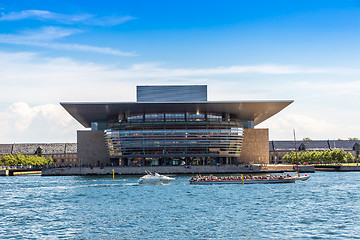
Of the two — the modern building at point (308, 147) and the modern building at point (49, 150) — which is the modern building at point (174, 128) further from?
the modern building at point (49, 150)

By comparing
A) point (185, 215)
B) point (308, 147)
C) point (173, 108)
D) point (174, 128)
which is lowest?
point (185, 215)

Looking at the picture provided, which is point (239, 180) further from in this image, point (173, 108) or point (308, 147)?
point (308, 147)

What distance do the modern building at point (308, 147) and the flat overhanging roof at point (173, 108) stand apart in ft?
224

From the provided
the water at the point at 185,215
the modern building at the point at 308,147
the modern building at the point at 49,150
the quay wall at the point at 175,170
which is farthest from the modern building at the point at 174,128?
the modern building at the point at 49,150

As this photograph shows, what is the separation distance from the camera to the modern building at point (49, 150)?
183975 mm

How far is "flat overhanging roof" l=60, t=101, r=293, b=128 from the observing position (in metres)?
101

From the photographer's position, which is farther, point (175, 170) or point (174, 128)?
point (174, 128)

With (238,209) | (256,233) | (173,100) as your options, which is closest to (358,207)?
(238,209)

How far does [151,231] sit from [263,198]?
65.4 ft

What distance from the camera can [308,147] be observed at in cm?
18438

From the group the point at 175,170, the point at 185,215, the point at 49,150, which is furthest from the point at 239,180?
the point at 49,150

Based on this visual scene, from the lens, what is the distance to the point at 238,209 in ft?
131

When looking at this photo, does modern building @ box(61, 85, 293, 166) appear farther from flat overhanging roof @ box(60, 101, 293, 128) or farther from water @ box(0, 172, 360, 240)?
water @ box(0, 172, 360, 240)

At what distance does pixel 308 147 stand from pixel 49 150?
94566mm
